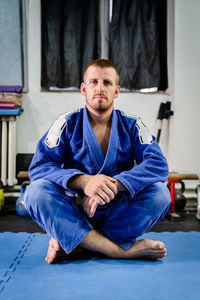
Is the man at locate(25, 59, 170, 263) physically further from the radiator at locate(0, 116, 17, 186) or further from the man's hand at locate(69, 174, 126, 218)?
the radiator at locate(0, 116, 17, 186)

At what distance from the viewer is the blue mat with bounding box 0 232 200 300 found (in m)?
1.02

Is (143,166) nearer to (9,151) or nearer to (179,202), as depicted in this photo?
(179,202)

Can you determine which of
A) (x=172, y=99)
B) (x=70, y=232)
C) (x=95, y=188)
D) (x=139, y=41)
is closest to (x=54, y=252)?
(x=70, y=232)

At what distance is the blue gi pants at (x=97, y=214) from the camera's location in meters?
1.35

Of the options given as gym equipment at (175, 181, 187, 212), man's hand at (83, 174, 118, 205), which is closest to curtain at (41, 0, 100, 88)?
gym equipment at (175, 181, 187, 212)

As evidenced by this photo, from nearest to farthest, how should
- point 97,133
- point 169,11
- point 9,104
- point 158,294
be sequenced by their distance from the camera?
point 158,294 < point 97,133 < point 9,104 < point 169,11

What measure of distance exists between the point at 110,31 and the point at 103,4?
15.5 inches

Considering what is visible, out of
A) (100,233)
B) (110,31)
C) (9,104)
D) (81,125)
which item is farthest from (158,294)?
(110,31)

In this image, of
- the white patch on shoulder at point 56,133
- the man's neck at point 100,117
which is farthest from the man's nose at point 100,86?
the white patch on shoulder at point 56,133

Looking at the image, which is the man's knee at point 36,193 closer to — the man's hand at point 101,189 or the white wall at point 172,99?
the man's hand at point 101,189

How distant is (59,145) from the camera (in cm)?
156

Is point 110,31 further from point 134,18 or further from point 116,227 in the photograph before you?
point 116,227

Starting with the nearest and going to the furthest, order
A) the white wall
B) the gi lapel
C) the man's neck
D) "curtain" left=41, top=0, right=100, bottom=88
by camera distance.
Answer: the gi lapel → the man's neck → the white wall → "curtain" left=41, top=0, right=100, bottom=88

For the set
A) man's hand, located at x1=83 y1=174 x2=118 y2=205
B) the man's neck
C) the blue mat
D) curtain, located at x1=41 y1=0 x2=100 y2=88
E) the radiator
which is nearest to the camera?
the blue mat
